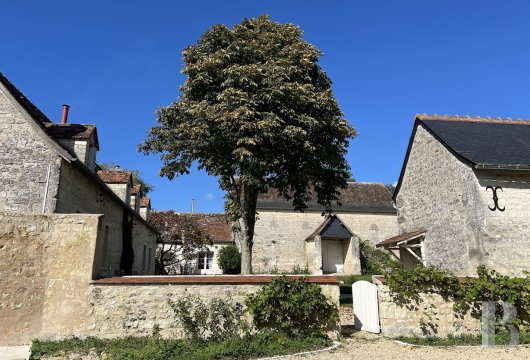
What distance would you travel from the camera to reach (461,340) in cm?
855

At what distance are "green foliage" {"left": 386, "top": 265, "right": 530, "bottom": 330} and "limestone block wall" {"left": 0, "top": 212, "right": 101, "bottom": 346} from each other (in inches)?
272

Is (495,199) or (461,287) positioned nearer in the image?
(461,287)

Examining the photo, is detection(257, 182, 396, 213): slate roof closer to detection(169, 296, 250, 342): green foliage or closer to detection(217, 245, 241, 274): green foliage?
detection(217, 245, 241, 274): green foliage

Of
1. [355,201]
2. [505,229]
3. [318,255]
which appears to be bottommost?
[318,255]

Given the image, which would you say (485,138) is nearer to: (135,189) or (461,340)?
(461,340)

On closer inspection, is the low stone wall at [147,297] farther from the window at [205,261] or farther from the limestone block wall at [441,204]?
the window at [205,261]

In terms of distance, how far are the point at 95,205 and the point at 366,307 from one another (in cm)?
892

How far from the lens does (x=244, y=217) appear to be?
44.4 feet

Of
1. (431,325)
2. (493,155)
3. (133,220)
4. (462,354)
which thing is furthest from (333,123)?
(133,220)

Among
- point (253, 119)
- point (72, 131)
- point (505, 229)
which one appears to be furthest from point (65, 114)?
point (505, 229)

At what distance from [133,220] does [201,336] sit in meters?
9.91

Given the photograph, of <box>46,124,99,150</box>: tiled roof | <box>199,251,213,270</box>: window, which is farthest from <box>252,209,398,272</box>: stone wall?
<box>46,124,99,150</box>: tiled roof

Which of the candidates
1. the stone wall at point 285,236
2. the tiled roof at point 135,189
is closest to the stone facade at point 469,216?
the stone wall at point 285,236

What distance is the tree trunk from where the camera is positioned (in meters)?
13.0
